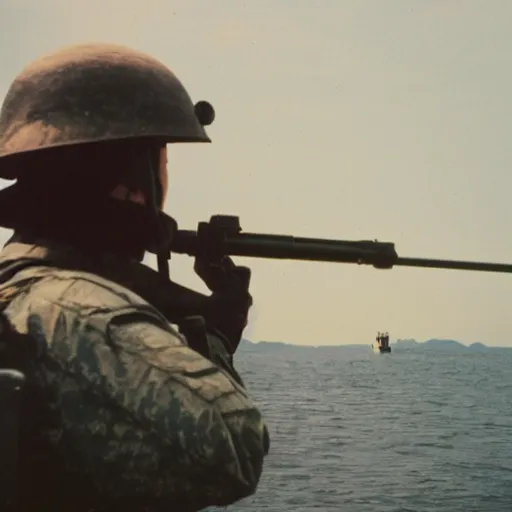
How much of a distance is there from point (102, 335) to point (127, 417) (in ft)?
0.78

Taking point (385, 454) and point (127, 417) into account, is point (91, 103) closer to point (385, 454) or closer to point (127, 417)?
point (127, 417)

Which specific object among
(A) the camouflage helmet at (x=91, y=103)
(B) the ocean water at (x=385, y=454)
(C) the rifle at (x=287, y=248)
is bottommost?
(B) the ocean water at (x=385, y=454)

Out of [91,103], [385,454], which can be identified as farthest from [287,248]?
[385,454]

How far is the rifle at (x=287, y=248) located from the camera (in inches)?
192

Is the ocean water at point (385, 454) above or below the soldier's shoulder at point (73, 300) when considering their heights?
below

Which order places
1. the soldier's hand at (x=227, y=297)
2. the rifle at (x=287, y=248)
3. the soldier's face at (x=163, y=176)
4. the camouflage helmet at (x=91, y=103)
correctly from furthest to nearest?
the rifle at (x=287, y=248) < the soldier's hand at (x=227, y=297) < the soldier's face at (x=163, y=176) < the camouflage helmet at (x=91, y=103)

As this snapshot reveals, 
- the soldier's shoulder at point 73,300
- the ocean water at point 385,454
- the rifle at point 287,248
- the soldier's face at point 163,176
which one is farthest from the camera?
the ocean water at point 385,454

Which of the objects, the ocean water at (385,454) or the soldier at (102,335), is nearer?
the soldier at (102,335)

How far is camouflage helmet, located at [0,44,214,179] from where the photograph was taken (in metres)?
3.45

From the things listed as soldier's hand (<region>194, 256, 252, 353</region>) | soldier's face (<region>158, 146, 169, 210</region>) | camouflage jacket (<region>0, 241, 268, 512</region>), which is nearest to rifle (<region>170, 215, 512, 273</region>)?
soldier's hand (<region>194, 256, 252, 353</region>)

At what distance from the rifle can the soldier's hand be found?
0.14m

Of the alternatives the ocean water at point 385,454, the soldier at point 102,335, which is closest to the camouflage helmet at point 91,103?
the soldier at point 102,335

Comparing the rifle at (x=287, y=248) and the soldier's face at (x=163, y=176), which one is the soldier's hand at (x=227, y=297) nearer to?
the rifle at (x=287, y=248)

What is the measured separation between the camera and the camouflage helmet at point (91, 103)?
3.45 metres
